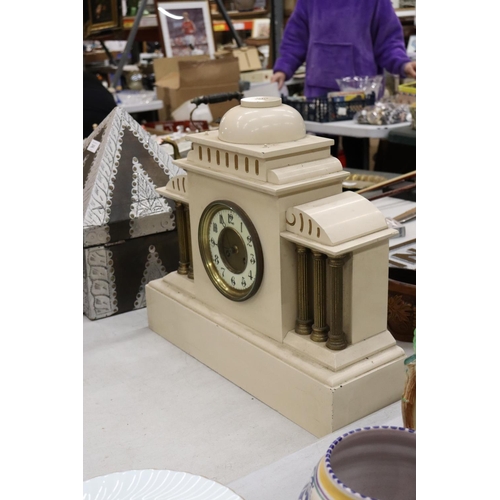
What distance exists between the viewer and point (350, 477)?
1.94 ft

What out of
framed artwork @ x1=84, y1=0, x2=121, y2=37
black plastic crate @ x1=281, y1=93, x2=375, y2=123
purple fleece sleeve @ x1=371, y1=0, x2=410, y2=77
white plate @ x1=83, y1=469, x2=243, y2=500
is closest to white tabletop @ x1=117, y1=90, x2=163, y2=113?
framed artwork @ x1=84, y1=0, x2=121, y2=37

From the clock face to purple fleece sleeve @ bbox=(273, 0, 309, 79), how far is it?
8.40 feet

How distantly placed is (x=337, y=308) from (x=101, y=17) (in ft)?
12.8

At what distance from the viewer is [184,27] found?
4590mm

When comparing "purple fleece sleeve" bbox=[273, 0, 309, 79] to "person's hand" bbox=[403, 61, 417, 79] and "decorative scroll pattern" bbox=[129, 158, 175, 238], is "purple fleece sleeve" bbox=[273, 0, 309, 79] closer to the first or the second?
"person's hand" bbox=[403, 61, 417, 79]

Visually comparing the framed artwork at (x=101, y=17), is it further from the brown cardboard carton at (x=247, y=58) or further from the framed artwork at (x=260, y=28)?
the framed artwork at (x=260, y=28)

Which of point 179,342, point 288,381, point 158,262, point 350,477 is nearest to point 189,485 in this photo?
point 350,477

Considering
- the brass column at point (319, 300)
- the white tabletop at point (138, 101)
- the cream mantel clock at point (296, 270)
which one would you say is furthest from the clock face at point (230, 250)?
the white tabletop at point (138, 101)

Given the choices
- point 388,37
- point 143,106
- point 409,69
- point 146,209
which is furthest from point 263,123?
point 143,106

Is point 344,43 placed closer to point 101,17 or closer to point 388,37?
point 388,37

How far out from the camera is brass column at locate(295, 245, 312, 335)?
1.05 meters

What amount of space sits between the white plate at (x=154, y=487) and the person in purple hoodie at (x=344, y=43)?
9.29 feet
